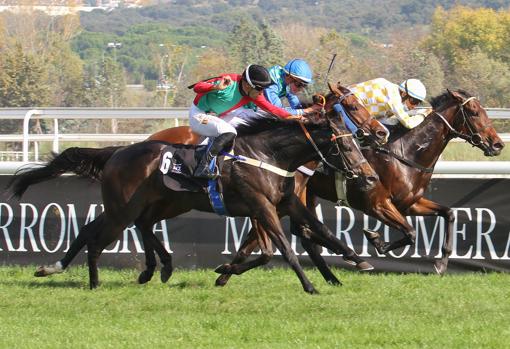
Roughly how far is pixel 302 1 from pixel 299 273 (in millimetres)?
168908

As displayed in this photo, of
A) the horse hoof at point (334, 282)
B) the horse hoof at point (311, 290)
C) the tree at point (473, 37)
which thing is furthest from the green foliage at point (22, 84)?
the horse hoof at point (311, 290)

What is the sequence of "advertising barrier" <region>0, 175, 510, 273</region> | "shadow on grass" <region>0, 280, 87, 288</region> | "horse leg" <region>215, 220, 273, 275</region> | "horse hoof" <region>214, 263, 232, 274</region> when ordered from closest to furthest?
1. "horse leg" <region>215, 220, 273, 275</region>
2. "horse hoof" <region>214, 263, 232, 274</region>
3. "shadow on grass" <region>0, 280, 87, 288</region>
4. "advertising barrier" <region>0, 175, 510, 273</region>

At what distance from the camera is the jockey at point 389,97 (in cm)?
863

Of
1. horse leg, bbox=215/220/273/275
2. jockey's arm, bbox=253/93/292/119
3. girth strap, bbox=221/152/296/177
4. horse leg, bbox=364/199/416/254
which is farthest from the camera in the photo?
horse leg, bbox=364/199/416/254

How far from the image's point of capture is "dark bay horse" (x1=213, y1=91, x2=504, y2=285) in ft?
28.0

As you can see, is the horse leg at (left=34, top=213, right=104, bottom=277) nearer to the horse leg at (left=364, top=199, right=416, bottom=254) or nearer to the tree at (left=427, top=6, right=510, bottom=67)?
the horse leg at (left=364, top=199, right=416, bottom=254)

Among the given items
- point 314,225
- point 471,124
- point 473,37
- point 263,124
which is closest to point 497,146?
point 471,124

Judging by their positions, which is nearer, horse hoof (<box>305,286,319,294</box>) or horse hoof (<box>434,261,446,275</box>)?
horse hoof (<box>305,286,319,294</box>)

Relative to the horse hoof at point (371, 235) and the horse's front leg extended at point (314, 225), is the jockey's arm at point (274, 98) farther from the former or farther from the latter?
the horse hoof at point (371, 235)

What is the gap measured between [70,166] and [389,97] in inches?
105

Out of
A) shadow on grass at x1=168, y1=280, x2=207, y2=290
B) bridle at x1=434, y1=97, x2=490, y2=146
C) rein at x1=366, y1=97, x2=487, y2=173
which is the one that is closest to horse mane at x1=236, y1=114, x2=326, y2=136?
rein at x1=366, y1=97, x2=487, y2=173

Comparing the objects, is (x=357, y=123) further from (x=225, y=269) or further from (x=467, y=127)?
(x=225, y=269)

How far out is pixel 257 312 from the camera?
271 inches

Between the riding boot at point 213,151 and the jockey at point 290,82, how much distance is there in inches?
25.3
